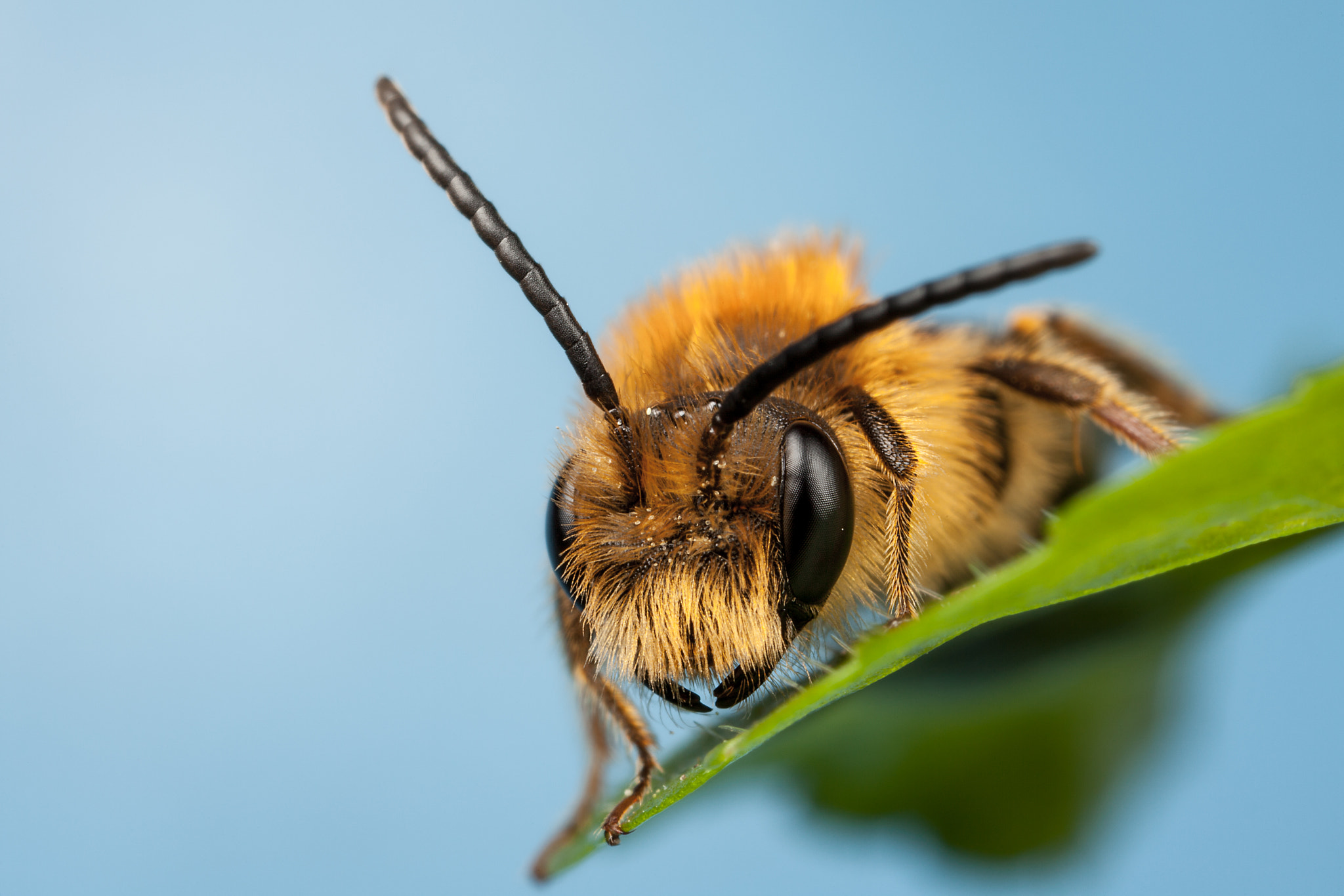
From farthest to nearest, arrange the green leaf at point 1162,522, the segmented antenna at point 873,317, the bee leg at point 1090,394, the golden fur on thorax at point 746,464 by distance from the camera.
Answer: the bee leg at point 1090,394 → the golden fur on thorax at point 746,464 → the segmented antenna at point 873,317 → the green leaf at point 1162,522

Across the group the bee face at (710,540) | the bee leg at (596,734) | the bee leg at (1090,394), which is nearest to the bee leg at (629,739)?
the bee leg at (596,734)

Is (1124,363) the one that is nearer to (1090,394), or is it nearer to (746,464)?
(1090,394)

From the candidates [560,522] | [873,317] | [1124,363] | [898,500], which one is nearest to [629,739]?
[560,522]

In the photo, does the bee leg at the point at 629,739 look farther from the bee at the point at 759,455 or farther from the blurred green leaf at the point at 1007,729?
the blurred green leaf at the point at 1007,729

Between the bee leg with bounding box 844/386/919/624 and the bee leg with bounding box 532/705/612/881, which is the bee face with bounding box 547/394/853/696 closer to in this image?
the bee leg with bounding box 844/386/919/624

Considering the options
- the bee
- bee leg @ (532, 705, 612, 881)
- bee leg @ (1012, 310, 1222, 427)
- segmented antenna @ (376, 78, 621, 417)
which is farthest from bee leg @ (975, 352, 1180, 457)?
bee leg @ (532, 705, 612, 881)

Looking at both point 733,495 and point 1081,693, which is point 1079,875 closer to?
point 1081,693
